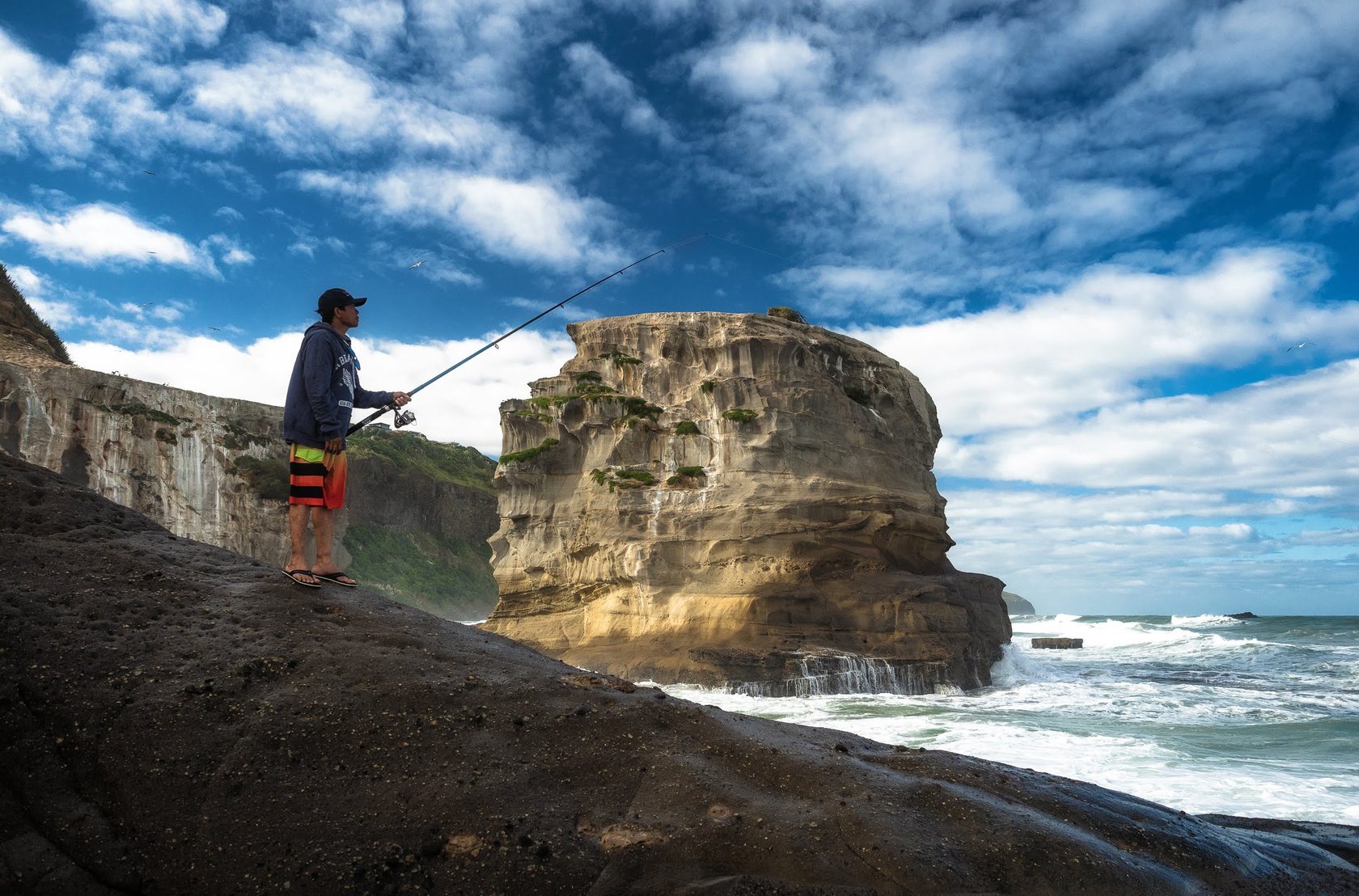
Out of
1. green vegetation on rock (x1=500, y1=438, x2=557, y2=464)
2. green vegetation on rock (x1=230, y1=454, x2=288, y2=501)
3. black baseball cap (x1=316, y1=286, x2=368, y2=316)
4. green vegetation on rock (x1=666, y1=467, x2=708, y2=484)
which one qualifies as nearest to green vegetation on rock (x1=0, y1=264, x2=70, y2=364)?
green vegetation on rock (x1=230, y1=454, x2=288, y2=501)

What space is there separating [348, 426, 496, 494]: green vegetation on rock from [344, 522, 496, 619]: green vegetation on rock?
16.4 ft

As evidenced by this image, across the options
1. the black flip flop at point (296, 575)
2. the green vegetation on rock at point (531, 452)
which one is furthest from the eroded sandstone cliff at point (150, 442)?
the black flip flop at point (296, 575)

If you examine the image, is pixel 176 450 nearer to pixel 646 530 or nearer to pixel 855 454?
pixel 646 530

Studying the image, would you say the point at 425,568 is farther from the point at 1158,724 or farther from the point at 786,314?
the point at 1158,724

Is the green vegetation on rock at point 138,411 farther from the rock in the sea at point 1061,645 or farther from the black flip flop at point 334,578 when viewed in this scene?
the rock in the sea at point 1061,645

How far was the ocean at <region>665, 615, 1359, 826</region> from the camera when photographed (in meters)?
9.29

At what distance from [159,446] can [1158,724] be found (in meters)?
28.3

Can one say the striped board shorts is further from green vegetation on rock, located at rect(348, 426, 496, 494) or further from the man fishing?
green vegetation on rock, located at rect(348, 426, 496, 494)

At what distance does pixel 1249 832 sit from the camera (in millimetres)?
4891

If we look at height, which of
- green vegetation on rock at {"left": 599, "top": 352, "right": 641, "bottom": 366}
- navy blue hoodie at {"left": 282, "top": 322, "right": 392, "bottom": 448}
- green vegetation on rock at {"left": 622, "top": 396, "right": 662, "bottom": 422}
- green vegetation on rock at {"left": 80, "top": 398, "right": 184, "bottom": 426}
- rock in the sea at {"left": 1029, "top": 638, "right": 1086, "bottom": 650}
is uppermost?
green vegetation on rock at {"left": 599, "top": 352, "right": 641, "bottom": 366}

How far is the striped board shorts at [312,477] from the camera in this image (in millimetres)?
4723

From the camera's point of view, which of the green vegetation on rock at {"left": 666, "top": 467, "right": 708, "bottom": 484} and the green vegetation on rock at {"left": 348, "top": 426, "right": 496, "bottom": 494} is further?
the green vegetation on rock at {"left": 348, "top": 426, "right": 496, "bottom": 494}

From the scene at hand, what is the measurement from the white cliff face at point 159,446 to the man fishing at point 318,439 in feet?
63.8

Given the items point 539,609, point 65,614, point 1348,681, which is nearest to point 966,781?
point 65,614
